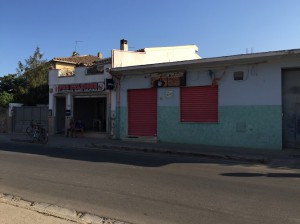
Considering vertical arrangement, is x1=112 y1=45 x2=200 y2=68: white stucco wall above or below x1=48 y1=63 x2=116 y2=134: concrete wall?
above

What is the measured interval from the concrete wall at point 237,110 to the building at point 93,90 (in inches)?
144

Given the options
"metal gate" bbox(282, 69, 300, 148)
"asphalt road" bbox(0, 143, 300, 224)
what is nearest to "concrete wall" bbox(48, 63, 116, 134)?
"metal gate" bbox(282, 69, 300, 148)

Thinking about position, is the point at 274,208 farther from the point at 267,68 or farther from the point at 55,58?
the point at 55,58

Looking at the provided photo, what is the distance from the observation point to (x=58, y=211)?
6598 mm

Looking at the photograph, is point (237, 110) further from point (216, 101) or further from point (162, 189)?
point (162, 189)

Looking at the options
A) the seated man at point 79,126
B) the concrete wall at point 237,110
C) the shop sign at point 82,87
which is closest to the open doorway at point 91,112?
the seated man at point 79,126

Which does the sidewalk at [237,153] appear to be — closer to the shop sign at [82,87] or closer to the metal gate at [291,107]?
the metal gate at [291,107]

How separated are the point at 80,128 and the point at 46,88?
1065cm

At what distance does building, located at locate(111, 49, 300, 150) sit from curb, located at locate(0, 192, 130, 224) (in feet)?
39.8

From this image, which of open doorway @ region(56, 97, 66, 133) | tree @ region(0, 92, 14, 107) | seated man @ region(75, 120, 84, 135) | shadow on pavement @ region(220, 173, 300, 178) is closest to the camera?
shadow on pavement @ region(220, 173, 300, 178)

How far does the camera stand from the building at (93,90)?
22953 millimetres

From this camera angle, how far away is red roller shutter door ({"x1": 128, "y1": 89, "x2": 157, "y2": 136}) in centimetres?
2112

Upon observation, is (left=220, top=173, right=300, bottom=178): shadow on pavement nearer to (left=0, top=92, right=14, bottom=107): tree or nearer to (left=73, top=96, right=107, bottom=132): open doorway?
(left=73, top=96, right=107, bottom=132): open doorway

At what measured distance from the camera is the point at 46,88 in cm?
3419
